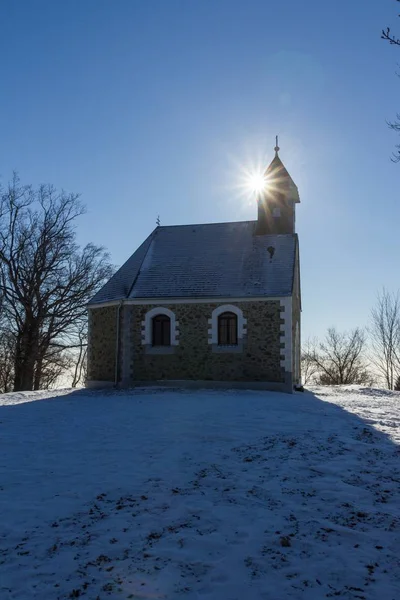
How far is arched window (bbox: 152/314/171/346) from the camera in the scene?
18.0 m

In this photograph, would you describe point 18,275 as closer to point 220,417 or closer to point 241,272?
point 241,272

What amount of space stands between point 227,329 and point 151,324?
9.98 feet

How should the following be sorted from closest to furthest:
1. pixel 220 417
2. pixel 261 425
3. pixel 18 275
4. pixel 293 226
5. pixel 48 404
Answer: pixel 261 425 → pixel 220 417 → pixel 48 404 → pixel 293 226 → pixel 18 275

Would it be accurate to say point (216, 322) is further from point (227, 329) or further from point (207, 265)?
point (207, 265)

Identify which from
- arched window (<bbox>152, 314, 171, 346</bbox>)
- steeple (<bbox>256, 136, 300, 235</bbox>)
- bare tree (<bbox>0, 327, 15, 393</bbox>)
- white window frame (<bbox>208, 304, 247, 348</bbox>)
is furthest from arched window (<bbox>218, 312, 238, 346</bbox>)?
bare tree (<bbox>0, 327, 15, 393</bbox>)

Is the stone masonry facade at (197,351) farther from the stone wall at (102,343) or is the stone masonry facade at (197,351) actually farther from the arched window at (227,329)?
the arched window at (227,329)

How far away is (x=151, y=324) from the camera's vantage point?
1811cm

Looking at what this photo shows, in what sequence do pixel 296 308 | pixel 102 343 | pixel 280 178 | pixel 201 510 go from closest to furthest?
pixel 201 510
pixel 102 343
pixel 296 308
pixel 280 178

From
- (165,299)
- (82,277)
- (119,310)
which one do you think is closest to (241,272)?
(165,299)

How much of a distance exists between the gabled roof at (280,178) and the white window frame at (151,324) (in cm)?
804

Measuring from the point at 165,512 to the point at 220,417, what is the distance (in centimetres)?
512

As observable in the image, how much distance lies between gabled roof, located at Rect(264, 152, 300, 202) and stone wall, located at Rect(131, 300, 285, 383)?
6.65 metres

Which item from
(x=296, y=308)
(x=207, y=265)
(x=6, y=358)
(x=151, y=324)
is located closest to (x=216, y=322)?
(x=151, y=324)

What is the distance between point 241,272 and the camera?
18.4 m
